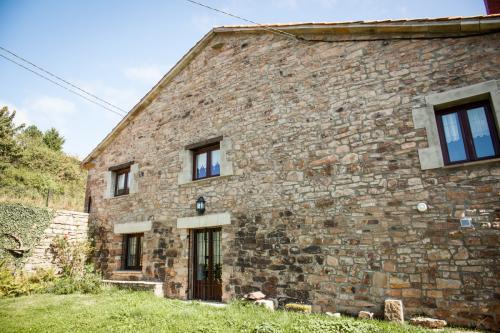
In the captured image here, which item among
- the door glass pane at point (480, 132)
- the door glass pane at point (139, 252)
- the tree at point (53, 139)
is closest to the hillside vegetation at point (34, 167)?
the tree at point (53, 139)

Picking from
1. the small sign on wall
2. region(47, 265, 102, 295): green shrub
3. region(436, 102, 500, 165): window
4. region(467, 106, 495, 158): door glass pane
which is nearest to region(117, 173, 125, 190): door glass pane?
region(47, 265, 102, 295): green shrub

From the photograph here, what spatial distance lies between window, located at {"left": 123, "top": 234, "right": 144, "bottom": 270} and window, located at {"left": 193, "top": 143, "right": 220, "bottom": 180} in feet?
9.88

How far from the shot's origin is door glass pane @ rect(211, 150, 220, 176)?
7889mm

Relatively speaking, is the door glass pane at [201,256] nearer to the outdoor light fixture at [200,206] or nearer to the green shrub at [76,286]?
the outdoor light fixture at [200,206]

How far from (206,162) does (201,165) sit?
0.21 metres

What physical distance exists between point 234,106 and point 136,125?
4.40 metres

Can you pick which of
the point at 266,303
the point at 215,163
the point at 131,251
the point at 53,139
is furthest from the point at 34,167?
the point at 266,303

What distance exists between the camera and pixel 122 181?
10.4 meters

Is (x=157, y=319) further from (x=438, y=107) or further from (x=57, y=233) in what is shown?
(x=57, y=233)

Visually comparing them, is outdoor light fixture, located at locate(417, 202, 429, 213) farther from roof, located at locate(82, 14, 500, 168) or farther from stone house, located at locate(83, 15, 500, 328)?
roof, located at locate(82, 14, 500, 168)

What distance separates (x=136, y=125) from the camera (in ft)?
33.7

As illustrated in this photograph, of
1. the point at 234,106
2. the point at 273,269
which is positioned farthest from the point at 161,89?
the point at 273,269

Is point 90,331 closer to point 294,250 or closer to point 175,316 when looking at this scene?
point 175,316

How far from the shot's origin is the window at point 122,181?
33.4 ft
